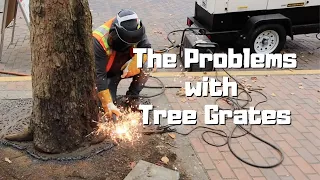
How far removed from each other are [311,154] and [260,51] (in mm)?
3708

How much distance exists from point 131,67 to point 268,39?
12.6 feet

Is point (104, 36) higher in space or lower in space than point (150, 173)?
higher

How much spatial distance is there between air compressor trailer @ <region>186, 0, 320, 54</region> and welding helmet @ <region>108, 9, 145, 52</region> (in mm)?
3512

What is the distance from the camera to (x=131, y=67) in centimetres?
429

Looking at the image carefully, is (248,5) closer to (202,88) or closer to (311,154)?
(202,88)

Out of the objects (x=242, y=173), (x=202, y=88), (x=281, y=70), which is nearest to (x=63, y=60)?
(x=242, y=173)

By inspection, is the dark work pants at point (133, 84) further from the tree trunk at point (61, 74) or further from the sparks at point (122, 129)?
the tree trunk at point (61, 74)

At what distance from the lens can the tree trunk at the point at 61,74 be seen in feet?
9.87

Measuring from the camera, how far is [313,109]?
4816mm

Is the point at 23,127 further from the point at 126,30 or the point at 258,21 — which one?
the point at 258,21

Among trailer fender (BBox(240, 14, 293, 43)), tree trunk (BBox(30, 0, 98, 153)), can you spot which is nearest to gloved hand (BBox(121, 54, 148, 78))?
tree trunk (BBox(30, 0, 98, 153))

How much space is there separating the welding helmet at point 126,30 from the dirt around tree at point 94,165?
1.04 metres

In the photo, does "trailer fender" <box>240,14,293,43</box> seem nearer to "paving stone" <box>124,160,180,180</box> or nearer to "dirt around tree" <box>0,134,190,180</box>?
"dirt around tree" <box>0,134,190,180</box>

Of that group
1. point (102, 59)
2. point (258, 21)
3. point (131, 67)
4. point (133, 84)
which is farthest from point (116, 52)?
point (258, 21)
